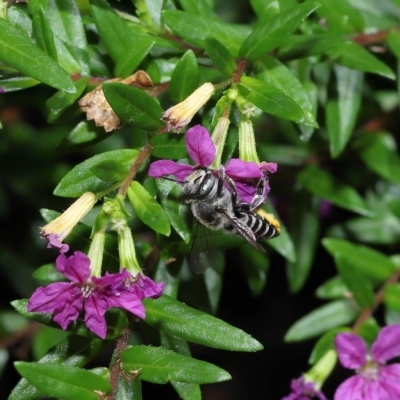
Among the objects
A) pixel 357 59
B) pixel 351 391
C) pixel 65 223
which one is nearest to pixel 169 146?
pixel 65 223

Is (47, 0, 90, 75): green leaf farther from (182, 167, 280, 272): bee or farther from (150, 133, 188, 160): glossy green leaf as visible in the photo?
(182, 167, 280, 272): bee

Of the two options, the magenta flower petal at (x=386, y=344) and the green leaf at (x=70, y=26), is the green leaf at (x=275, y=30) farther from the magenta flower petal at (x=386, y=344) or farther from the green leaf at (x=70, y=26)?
the magenta flower petal at (x=386, y=344)

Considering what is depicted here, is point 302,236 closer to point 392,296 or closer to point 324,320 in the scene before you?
point 324,320

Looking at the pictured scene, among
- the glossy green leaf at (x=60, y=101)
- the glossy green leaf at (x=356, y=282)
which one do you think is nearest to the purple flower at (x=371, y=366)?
the glossy green leaf at (x=356, y=282)

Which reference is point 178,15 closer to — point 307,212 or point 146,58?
point 146,58

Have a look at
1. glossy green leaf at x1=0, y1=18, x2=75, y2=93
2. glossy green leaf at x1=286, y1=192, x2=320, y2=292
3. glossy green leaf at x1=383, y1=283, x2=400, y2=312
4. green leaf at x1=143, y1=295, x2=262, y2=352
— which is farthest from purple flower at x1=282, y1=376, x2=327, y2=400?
glossy green leaf at x1=0, y1=18, x2=75, y2=93

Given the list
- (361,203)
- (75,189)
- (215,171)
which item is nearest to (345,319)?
→ (361,203)
